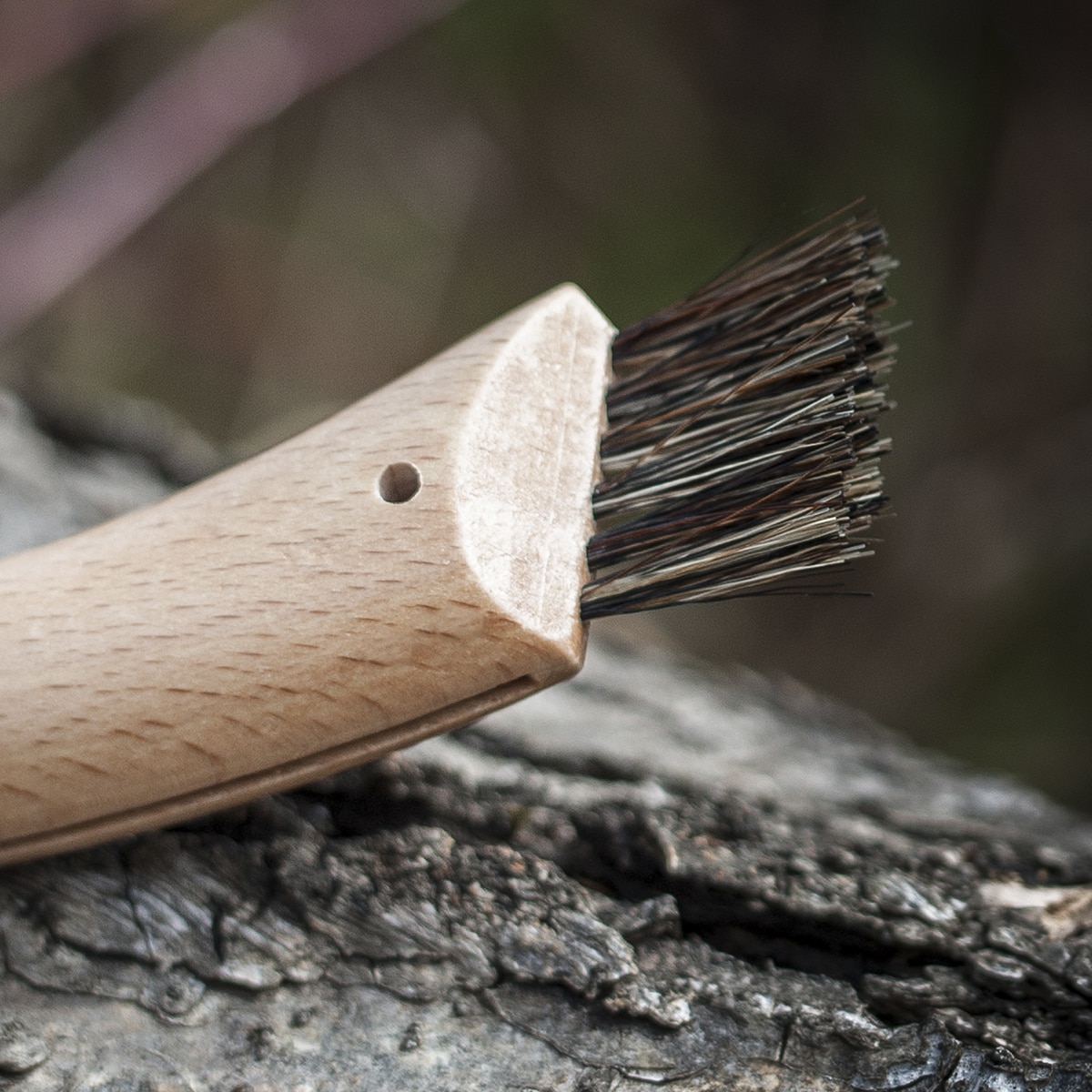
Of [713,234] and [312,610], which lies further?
[713,234]

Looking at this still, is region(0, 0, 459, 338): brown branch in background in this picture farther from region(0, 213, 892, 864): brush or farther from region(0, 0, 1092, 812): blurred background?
region(0, 213, 892, 864): brush

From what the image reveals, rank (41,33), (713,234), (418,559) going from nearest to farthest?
(418,559), (41,33), (713,234)

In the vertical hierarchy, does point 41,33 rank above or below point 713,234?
below

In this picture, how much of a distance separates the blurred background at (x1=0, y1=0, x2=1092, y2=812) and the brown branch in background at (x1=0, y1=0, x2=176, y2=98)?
0.64 feet

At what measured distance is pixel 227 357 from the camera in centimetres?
223

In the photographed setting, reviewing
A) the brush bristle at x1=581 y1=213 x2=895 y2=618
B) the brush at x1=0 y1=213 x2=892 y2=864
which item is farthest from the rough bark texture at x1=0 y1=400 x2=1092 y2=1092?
the brush bristle at x1=581 y1=213 x2=895 y2=618

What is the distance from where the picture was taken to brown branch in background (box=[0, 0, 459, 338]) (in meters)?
1.73

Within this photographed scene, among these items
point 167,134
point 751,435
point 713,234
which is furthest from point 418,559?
point 713,234

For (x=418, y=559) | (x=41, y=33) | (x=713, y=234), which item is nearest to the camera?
(x=418, y=559)

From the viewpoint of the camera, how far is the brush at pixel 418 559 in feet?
2.23

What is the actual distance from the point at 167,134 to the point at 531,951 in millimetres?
1630

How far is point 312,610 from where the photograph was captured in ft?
2.26

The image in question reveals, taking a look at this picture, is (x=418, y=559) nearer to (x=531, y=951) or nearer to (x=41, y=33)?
(x=531, y=951)

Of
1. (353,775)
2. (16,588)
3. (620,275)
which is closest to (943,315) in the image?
(620,275)
